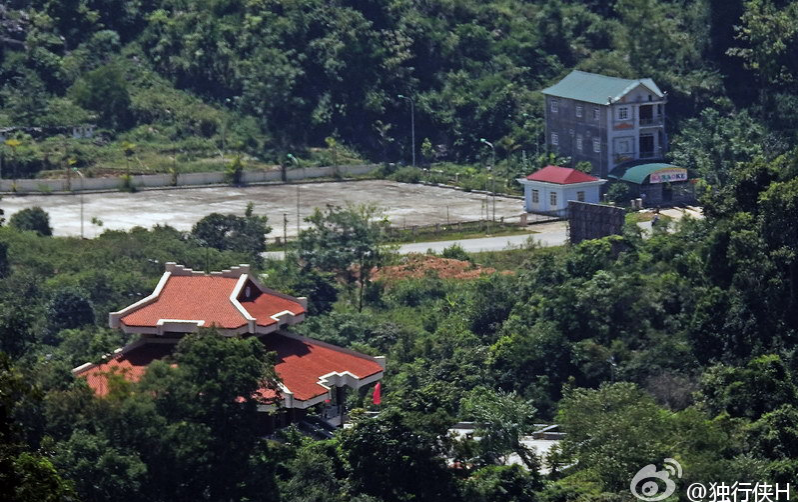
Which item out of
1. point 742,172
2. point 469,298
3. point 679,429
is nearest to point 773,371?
point 679,429

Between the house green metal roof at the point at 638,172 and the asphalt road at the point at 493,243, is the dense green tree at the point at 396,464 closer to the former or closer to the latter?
the asphalt road at the point at 493,243

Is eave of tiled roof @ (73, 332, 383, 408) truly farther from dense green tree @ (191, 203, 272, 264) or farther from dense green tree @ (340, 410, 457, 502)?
dense green tree @ (191, 203, 272, 264)

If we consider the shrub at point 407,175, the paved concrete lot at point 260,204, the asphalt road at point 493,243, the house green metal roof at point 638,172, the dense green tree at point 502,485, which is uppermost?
the house green metal roof at point 638,172

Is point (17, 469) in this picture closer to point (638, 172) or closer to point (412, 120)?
point (638, 172)

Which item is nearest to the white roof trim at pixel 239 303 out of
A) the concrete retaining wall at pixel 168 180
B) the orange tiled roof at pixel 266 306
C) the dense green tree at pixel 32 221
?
the orange tiled roof at pixel 266 306

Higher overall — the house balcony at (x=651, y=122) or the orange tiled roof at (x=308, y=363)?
the house balcony at (x=651, y=122)

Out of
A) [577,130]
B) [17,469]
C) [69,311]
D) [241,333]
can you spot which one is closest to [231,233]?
[69,311]

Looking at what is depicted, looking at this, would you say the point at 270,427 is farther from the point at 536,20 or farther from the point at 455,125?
the point at 536,20
